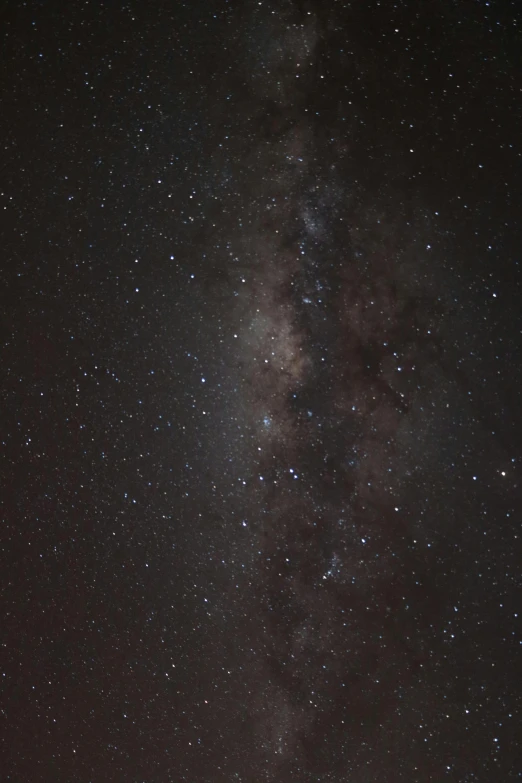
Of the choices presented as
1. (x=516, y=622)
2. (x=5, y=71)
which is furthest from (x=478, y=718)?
(x=5, y=71)

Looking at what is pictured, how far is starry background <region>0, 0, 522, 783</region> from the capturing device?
0.85 metres

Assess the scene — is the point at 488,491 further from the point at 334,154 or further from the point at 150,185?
the point at 150,185

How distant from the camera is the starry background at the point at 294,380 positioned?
0.85 metres

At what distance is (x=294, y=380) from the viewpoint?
0.87 m

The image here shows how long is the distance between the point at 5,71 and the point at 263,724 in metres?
0.97

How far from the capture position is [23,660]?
3.26ft

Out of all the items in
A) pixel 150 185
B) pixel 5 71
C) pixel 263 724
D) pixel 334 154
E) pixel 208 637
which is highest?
pixel 5 71

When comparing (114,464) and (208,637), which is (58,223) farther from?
(208,637)

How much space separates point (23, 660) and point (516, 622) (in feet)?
2.25

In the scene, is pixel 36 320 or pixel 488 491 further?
pixel 36 320

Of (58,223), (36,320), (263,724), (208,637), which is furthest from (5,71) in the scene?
(263,724)

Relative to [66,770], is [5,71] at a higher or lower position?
higher

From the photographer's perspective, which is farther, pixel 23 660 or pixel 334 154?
pixel 23 660

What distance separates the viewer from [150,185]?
91 cm
